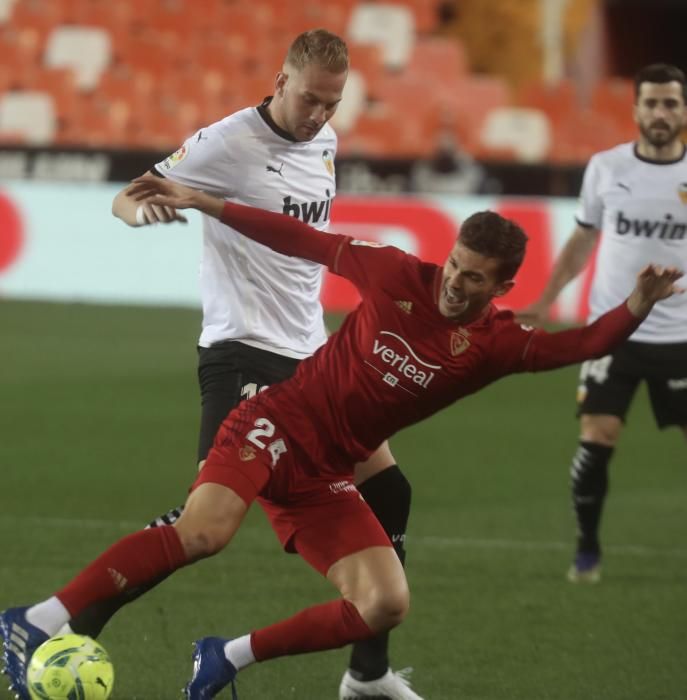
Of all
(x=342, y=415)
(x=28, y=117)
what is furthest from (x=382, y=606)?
(x=28, y=117)

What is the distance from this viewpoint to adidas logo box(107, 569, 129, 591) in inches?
167

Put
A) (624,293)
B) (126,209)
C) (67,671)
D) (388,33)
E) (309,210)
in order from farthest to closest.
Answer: (388,33) → (624,293) → (309,210) → (126,209) → (67,671)

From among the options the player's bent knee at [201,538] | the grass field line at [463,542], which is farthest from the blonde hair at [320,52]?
the grass field line at [463,542]

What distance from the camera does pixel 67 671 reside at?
4129 millimetres

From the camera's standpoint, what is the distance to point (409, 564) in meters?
6.59

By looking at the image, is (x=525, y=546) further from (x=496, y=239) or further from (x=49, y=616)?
(x=49, y=616)

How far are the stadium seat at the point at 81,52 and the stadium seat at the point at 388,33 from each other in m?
2.90

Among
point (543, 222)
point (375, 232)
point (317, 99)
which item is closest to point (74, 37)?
point (375, 232)

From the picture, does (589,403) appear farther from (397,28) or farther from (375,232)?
(397,28)

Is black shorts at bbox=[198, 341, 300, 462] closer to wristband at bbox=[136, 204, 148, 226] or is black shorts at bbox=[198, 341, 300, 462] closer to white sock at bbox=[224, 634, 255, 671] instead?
wristband at bbox=[136, 204, 148, 226]

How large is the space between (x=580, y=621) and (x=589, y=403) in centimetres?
107

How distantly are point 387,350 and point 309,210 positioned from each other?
95 cm

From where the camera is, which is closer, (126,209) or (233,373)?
(126,209)

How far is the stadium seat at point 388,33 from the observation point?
18.2 meters
